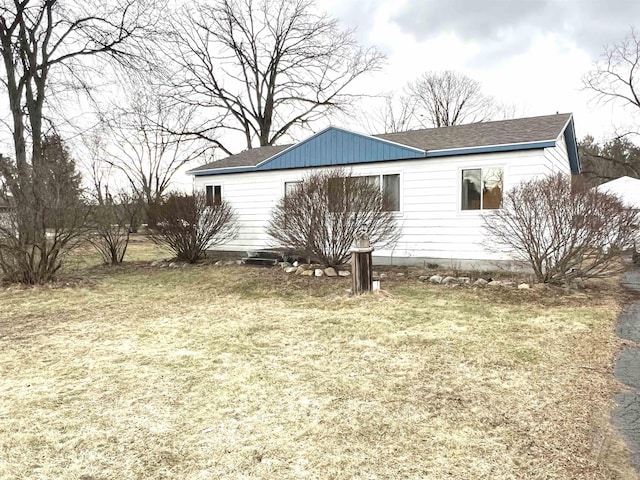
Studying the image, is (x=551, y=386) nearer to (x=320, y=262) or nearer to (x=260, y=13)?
(x=320, y=262)

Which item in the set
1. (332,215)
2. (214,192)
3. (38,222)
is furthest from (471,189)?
(38,222)

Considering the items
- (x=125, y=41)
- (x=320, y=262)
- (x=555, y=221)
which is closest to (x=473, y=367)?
(x=555, y=221)

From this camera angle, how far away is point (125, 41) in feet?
45.9

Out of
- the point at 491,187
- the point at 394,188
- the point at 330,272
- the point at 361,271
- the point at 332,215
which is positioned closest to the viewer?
the point at 361,271

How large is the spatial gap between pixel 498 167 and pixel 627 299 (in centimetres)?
343

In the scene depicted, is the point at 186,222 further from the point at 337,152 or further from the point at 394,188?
the point at 394,188

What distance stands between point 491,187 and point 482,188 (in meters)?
0.18

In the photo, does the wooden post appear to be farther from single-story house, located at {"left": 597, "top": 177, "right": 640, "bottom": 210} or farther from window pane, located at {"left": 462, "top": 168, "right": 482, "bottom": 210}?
single-story house, located at {"left": 597, "top": 177, "right": 640, "bottom": 210}

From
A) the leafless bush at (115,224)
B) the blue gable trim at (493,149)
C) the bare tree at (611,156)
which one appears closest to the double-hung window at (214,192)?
the leafless bush at (115,224)

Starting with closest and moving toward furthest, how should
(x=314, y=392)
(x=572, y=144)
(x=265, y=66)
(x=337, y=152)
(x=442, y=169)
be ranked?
(x=314, y=392) < (x=442, y=169) < (x=337, y=152) < (x=572, y=144) < (x=265, y=66)

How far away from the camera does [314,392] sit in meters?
3.03

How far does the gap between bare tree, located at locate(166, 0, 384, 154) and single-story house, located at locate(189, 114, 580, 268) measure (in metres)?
15.3

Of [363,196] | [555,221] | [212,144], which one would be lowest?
[555,221]

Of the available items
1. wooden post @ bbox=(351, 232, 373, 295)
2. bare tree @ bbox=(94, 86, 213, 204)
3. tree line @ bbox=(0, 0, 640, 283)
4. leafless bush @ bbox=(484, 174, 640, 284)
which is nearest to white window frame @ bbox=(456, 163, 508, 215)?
leafless bush @ bbox=(484, 174, 640, 284)
